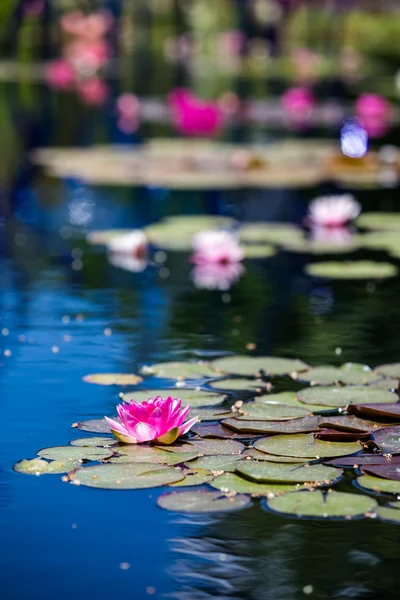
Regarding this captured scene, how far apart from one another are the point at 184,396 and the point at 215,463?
0.43 metres

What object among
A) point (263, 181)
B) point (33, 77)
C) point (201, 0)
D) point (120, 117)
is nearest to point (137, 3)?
point (201, 0)

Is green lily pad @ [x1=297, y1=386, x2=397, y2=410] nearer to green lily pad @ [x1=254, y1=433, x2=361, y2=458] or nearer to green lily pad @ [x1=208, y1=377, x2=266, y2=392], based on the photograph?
green lily pad @ [x1=208, y1=377, x2=266, y2=392]

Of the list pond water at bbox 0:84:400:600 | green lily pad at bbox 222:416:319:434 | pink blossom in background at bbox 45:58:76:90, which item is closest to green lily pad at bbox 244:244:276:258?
pond water at bbox 0:84:400:600

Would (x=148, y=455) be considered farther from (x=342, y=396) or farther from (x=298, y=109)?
(x=298, y=109)

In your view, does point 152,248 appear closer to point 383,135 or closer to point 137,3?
point 383,135

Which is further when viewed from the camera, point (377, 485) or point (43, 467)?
point (43, 467)

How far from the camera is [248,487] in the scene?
6.51ft

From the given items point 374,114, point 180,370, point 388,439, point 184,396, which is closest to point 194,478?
point 388,439

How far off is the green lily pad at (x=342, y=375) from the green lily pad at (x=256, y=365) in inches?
1.8

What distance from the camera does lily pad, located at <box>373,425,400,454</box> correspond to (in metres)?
2.14

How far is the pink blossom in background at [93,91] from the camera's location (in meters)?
11.5

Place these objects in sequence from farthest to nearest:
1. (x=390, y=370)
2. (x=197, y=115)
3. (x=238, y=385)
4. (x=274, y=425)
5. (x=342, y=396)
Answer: (x=197, y=115) < (x=390, y=370) < (x=238, y=385) < (x=342, y=396) < (x=274, y=425)

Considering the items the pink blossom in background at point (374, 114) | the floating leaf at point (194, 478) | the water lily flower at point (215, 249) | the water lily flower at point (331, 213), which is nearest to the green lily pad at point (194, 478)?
the floating leaf at point (194, 478)

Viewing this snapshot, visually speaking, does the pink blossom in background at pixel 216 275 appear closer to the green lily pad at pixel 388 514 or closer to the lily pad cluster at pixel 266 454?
the lily pad cluster at pixel 266 454
